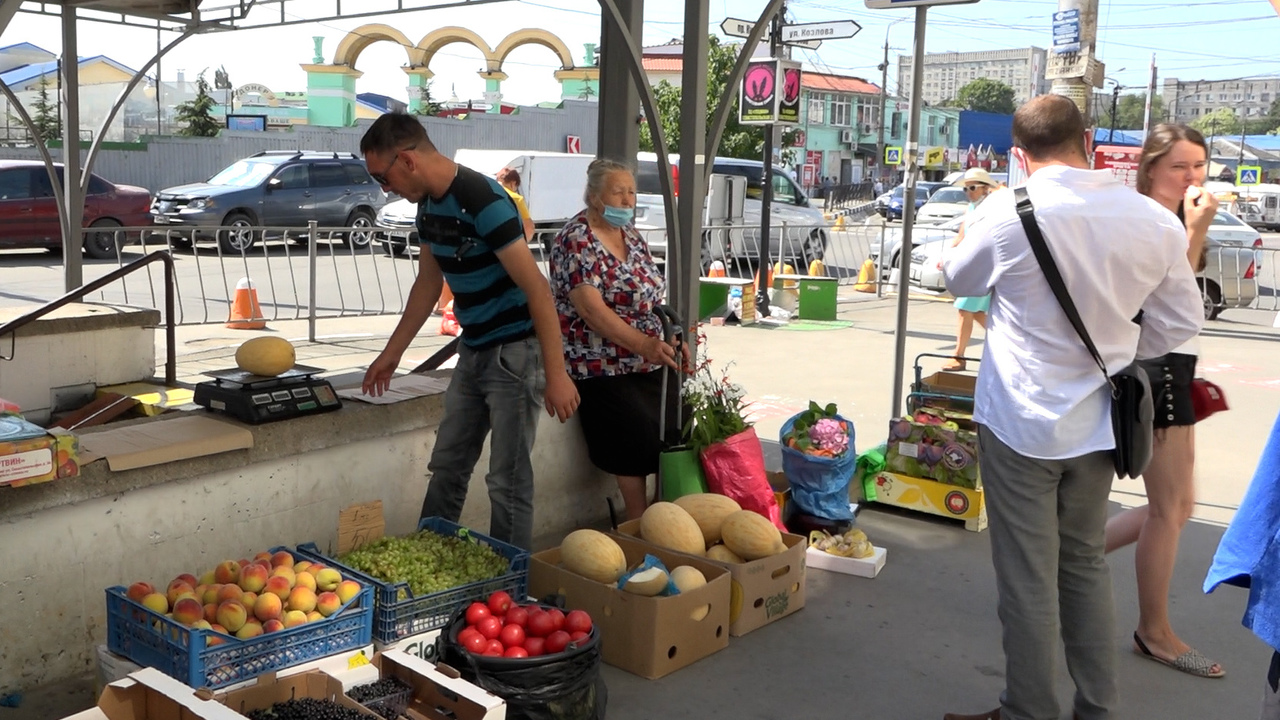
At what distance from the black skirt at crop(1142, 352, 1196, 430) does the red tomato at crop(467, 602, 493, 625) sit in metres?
2.26

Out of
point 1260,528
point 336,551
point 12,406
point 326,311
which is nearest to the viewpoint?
point 1260,528

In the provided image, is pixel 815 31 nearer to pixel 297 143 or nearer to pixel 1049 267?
pixel 1049 267

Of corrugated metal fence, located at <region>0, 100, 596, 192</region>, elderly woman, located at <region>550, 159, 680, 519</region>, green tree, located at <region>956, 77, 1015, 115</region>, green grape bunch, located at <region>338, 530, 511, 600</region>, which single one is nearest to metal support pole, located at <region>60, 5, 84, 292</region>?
elderly woman, located at <region>550, 159, 680, 519</region>

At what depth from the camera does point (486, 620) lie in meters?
3.42

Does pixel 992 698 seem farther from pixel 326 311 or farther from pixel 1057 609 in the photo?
pixel 326 311

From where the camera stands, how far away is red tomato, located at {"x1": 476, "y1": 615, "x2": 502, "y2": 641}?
339cm

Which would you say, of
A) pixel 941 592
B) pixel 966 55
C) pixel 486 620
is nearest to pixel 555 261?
pixel 486 620

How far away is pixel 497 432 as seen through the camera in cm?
411

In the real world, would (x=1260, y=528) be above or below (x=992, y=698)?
above

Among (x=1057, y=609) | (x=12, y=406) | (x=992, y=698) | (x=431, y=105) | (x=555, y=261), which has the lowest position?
(x=992, y=698)

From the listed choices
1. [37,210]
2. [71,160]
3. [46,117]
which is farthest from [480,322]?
[46,117]

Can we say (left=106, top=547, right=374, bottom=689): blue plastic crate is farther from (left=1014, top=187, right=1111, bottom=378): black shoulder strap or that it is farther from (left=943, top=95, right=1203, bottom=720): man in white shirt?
(left=1014, top=187, right=1111, bottom=378): black shoulder strap

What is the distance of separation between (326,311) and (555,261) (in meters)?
10.3

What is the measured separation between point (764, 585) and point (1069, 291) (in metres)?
1.84
